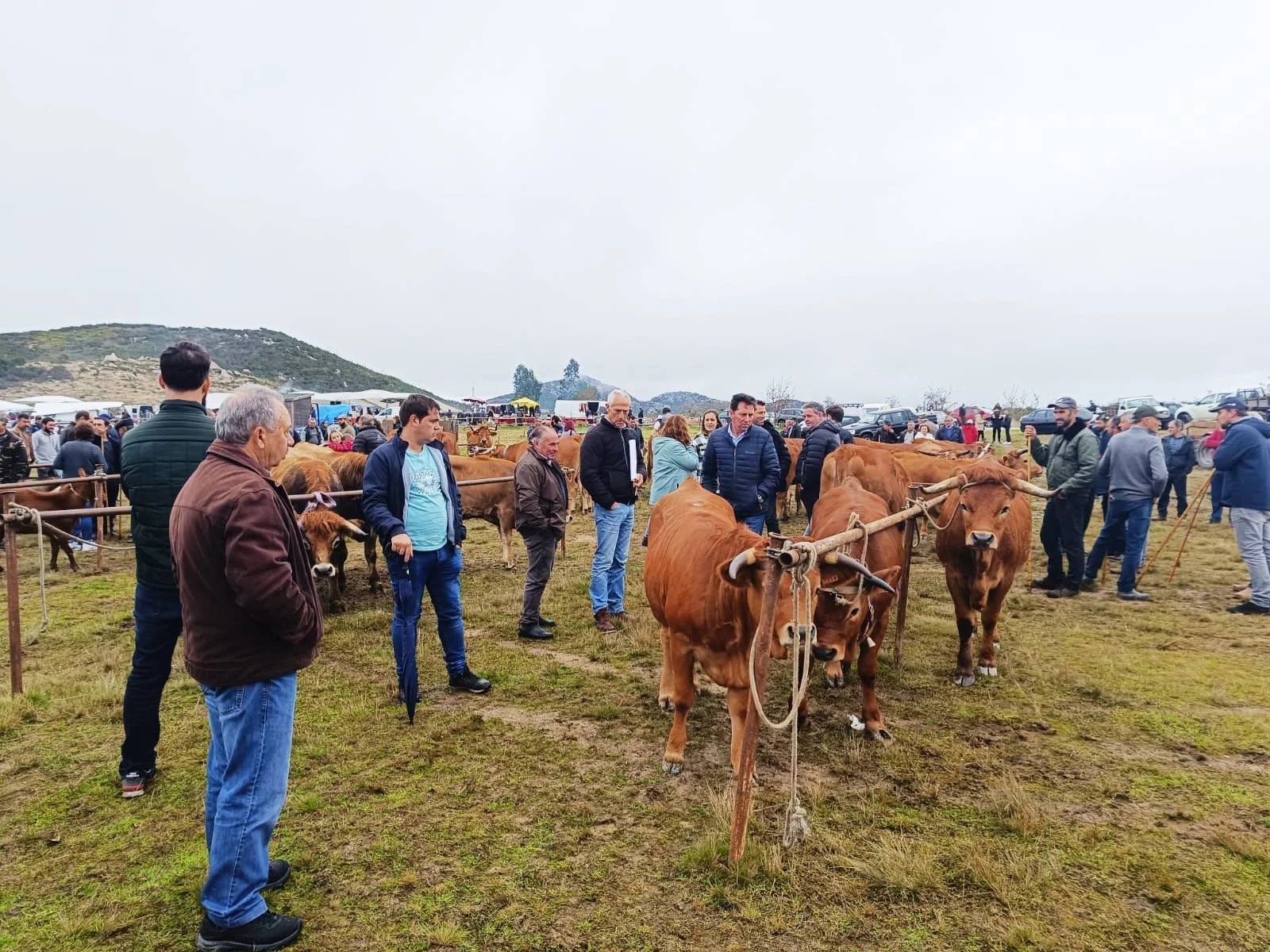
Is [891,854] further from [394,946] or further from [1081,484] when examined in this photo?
[1081,484]

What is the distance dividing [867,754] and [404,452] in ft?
13.1

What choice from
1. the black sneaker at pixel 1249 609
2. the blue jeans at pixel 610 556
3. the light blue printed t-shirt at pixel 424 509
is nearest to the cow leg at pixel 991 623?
the blue jeans at pixel 610 556

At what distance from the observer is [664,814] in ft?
12.2

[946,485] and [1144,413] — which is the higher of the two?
[1144,413]

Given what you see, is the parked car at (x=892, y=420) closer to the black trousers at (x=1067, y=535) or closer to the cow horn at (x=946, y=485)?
the black trousers at (x=1067, y=535)

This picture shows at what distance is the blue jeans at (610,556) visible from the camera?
686 centimetres

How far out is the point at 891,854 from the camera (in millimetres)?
3225

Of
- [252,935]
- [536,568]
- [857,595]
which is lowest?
[252,935]

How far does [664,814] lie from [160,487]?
3451 millimetres

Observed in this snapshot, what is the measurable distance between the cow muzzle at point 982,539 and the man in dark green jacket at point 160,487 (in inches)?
218

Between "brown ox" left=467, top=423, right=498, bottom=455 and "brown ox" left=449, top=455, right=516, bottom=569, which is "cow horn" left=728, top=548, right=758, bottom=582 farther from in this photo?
Answer: "brown ox" left=467, top=423, right=498, bottom=455

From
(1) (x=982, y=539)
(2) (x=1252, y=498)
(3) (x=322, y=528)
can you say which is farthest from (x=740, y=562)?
(2) (x=1252, y=498)

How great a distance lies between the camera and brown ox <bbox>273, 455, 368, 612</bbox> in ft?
23.0

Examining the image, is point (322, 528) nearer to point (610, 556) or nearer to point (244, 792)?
point (610, 556)
